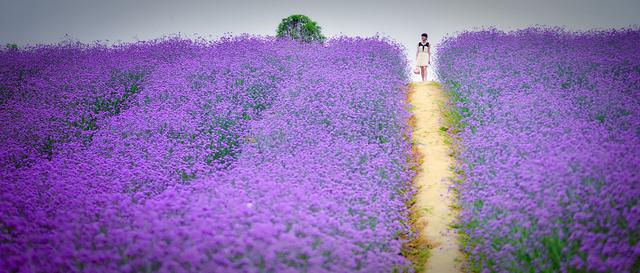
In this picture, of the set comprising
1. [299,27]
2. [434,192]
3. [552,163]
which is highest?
[299,27]

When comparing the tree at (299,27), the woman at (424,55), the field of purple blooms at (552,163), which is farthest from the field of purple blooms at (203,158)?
the tree at (299,27)

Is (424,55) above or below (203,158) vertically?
above

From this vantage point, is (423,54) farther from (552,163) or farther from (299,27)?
(552,163)

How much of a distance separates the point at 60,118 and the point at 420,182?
19.4ft

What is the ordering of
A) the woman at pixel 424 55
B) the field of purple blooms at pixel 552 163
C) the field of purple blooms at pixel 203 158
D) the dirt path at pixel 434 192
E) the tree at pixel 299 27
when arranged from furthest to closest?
the tree at pixel 299 27
the woman at pixel 424 55
the dirt path at pixel 434 192
the field of purple blooms at pixel 552 163
the field of purple blooms at pixel 203 158

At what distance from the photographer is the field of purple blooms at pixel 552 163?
3.07 metres

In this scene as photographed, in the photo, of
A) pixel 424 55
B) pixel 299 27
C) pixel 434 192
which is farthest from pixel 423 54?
pixel 299 27

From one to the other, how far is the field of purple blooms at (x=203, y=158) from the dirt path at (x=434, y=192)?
29 centimetres

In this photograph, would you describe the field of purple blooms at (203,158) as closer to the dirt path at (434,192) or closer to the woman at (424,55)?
the dirt path at (434,192)

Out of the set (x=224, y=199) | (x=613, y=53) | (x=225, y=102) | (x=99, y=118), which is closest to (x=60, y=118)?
(x=99, y=118)

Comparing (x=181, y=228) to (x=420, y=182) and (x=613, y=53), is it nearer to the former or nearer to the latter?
(x=420, y=182)

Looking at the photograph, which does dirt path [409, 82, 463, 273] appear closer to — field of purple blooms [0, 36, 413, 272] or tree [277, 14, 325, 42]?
field of purple blooms [0, 36, 413, 272]

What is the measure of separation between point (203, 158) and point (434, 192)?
10.4 feet

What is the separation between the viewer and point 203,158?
5.20m
